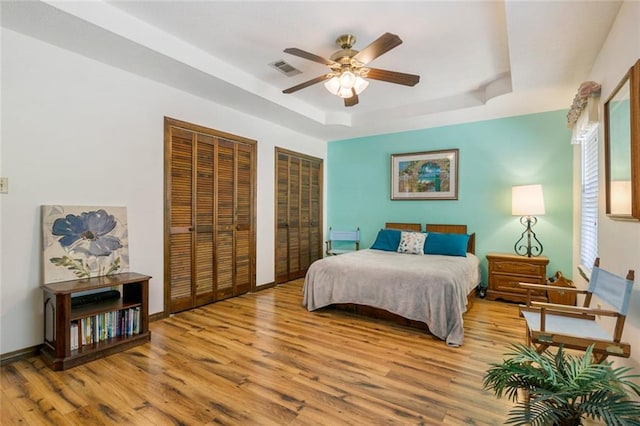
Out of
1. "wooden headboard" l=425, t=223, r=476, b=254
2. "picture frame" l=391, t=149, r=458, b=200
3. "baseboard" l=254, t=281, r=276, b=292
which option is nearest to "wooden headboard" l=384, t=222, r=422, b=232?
"wooden headboard" l=425, t=223, r=476, b=254

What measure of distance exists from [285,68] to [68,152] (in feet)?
7.06

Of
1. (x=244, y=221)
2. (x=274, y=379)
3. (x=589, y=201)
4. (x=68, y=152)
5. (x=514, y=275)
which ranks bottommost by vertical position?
(x=274, y=379)

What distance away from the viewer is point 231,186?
13.7ft

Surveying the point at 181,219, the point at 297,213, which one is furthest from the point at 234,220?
the point at 297,213

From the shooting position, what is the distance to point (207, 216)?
3.86 metres

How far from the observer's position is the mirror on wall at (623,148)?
1.69m

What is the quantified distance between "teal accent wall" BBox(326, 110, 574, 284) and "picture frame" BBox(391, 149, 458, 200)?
3.6 inches

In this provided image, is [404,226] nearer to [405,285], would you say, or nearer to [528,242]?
A: [528,242]

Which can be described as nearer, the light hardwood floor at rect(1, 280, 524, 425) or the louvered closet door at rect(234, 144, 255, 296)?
the light hardwood floor at rect(1, 280, 524, 425)

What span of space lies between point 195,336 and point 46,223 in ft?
5.03

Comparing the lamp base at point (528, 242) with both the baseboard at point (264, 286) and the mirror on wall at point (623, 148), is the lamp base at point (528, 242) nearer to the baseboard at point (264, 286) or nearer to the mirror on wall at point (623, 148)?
the mirror on wall at point (623, 148)

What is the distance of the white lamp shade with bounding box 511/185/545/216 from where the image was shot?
12.7 ft

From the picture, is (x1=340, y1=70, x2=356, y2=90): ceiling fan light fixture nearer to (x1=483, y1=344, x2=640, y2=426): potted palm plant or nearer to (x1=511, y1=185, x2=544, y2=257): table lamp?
(x1=483, y1=344, x2=640, y2=426): potted palm plant

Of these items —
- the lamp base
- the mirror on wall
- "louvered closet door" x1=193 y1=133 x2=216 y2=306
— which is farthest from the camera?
the lamp base
